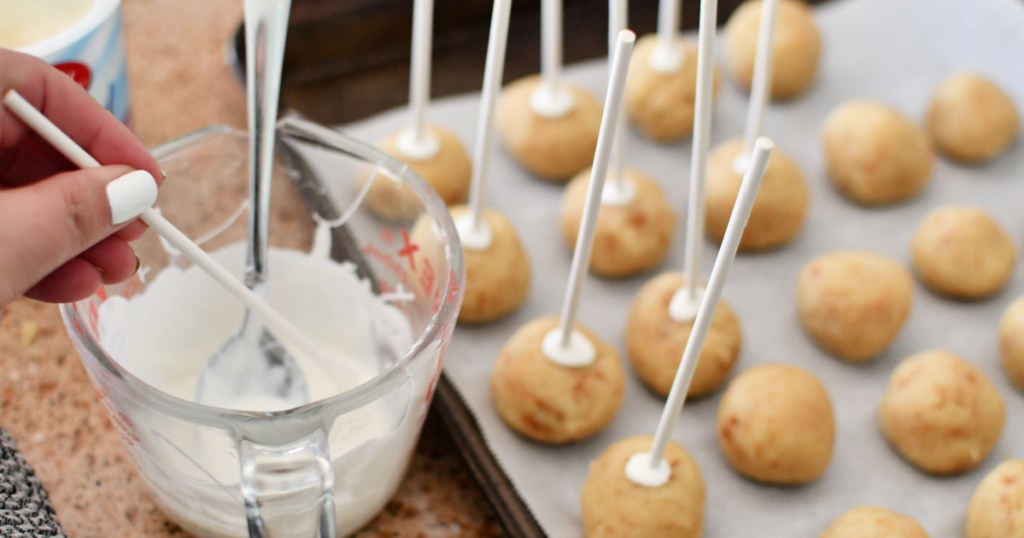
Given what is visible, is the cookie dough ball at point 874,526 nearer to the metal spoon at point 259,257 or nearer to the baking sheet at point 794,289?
the baking sheet at point 794,289

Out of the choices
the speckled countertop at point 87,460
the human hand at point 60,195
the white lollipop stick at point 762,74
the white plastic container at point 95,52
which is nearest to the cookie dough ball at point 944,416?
the white lollipop stick at point 762,74

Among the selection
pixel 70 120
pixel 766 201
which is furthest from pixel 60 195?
pixel 766 201

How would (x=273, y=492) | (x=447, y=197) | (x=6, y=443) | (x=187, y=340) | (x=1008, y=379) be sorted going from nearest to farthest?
(x=273, y=492)
(x=6, y=443)
(x=187, y=340)
(x=1008, y=379)
(x=447, y=197)

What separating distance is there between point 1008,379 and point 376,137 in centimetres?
64

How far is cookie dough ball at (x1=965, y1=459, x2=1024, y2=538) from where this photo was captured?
750 mm

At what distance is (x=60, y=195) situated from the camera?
510 mm

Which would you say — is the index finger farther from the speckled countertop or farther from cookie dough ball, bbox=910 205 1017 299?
cookie dough ball, bbox=910 205 1017 299

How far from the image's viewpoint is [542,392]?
2.72 feet

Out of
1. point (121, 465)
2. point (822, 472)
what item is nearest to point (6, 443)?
point (121, 465)

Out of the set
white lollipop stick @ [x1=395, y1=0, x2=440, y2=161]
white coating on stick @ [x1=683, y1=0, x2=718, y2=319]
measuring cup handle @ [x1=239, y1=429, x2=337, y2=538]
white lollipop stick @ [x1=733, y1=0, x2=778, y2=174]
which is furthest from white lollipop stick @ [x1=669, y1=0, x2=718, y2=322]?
measuring cup handle @ [x1=239, y1=429, x2=337, y2=538]

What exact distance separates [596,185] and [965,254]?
461 millimetres

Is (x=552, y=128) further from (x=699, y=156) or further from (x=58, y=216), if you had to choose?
(x=58, y=216)

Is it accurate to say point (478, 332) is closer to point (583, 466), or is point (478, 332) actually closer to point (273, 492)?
point (583, 466)

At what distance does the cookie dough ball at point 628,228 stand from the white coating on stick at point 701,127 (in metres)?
0.10
